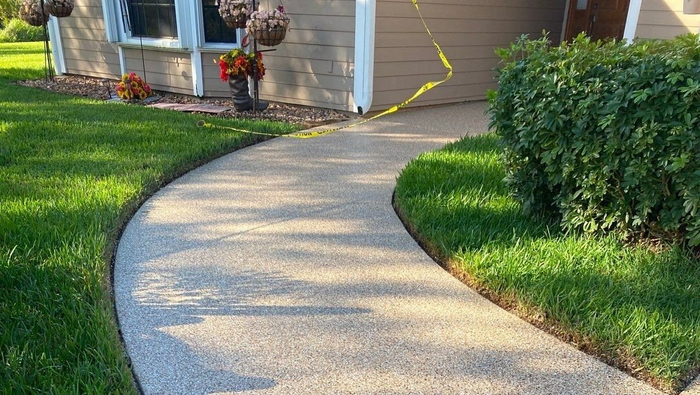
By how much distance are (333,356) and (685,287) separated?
66.3 inches

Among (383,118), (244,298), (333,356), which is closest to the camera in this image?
(333,356)

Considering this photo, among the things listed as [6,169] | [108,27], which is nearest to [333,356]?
[6,169]

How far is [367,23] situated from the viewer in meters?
6.21

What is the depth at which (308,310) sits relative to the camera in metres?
2.44

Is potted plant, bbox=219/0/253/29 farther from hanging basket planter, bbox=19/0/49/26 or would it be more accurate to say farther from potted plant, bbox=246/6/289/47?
hanging basket planter, bbox=19/0/49/26

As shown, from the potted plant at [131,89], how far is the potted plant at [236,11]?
1895 millimetres

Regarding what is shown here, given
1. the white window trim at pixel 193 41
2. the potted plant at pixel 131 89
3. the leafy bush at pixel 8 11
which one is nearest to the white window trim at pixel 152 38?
the white window trim at pixel 193 41

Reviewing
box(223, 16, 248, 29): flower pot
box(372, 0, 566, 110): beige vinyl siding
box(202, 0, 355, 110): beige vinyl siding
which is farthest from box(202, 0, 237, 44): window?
box(372, 0, 566, 110): beige vinyl siding

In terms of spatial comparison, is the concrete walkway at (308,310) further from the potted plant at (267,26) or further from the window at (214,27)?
the window at (214,27)

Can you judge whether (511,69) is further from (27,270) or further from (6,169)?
(6,169)

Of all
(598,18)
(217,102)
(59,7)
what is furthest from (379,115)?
(59,7)

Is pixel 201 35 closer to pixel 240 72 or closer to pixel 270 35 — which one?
pixel 240 72

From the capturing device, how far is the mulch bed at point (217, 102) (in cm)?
657

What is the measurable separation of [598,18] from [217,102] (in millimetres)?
6117
